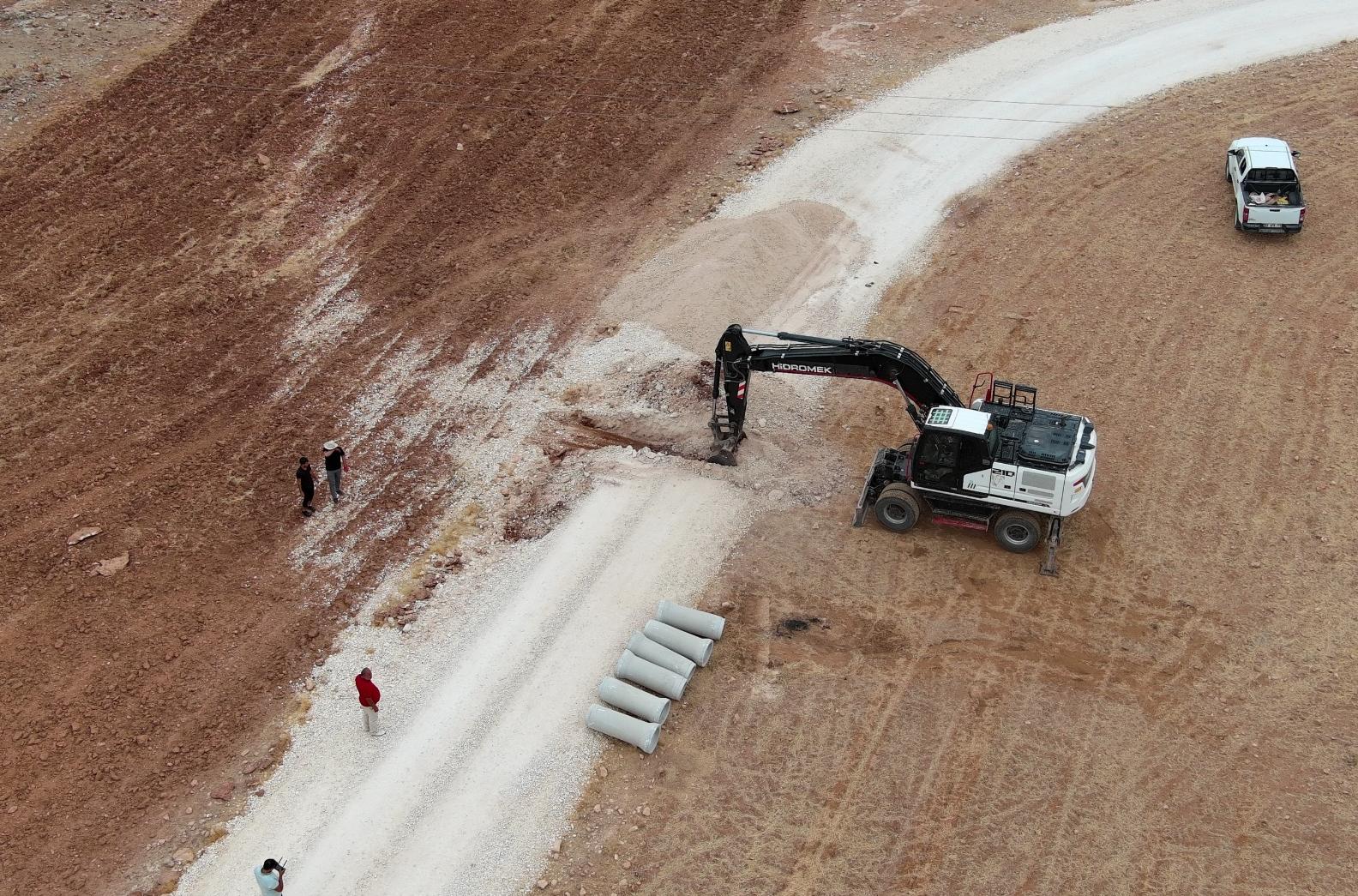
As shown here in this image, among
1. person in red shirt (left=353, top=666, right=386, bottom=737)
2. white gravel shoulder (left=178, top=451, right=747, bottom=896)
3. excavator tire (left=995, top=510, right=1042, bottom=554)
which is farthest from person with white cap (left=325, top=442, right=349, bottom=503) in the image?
excavator tire (left=995, top=510, right=1042, bottom=554)

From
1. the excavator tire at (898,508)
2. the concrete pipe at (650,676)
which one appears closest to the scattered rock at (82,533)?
the concrete pipe at (650,676)

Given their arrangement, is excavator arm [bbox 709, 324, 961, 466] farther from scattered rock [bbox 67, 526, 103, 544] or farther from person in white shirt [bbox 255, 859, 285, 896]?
scattered rock [bbox 67, 526, 103, 544]

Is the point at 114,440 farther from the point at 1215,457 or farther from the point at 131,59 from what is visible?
the point at 1215,457

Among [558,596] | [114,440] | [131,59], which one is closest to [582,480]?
[558,596]

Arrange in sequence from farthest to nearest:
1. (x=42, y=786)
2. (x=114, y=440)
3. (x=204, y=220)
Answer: (x=204, y=220) < (x=114, y=440) < (x=42, y=786)

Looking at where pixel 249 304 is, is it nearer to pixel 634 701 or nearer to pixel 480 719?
pixel 480 719

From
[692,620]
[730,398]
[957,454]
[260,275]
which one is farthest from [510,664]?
[260,275]

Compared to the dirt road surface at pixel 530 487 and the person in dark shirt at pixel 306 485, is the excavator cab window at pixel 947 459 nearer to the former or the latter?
the dirt road surface at pixel 530 487
